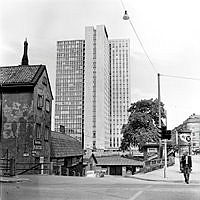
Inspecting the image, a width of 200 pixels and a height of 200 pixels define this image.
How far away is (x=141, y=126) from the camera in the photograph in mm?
30625

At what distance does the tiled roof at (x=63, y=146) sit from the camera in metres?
18.7

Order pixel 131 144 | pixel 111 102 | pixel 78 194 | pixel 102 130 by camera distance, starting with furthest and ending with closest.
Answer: pixel 131 144, pixel 102 130, pixel 111 102, pixel 78 194

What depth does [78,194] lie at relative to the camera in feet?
28.1

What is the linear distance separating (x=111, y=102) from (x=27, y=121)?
10.0ft

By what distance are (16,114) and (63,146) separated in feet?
35.0

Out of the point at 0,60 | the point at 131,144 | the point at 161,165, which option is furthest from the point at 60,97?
the point at 131,144

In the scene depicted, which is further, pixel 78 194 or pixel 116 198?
pixel 78 194

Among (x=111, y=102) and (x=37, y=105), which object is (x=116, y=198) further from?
(x=37, y=105)

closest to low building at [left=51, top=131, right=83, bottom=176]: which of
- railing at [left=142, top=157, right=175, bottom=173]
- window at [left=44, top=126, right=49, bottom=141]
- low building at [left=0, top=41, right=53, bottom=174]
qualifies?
window at [left=44, top=126, right=49, bottom=141]

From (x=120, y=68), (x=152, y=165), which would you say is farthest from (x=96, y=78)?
(x=152, y=165)

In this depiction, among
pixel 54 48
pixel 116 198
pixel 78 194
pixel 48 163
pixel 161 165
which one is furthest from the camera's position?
pixel 161 165

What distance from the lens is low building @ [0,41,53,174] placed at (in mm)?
10258

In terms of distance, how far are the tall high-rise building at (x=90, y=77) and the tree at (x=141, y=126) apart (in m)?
16.7

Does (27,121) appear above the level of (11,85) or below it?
below
